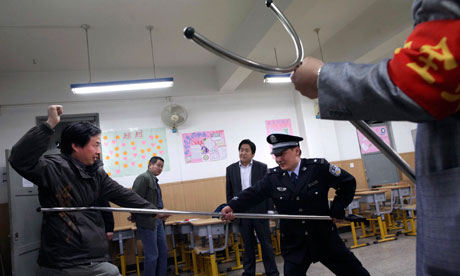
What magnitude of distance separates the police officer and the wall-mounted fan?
4.47 meters

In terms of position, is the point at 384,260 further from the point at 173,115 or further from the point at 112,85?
the point at 112,85

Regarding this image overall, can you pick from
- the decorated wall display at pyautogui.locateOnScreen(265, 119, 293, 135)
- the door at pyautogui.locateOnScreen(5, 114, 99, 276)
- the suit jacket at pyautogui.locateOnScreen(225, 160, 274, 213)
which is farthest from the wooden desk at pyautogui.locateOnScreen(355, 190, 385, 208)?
the door at pyautogui.locateOnScreen(5, 114, 99, 276)

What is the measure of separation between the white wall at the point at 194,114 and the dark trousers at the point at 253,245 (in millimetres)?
2906

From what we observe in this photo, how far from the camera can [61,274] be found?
5.23 feet

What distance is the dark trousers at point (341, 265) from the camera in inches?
88.9

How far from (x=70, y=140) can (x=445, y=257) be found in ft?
6.00

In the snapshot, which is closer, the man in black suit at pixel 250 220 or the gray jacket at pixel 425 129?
the gray jacket at pixel 425 129

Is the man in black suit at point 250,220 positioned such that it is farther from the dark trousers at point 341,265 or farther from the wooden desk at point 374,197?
the wooden desk at point 374,197

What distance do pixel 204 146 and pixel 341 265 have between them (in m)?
5.17

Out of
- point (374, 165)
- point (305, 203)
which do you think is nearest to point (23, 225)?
point (305, 203)

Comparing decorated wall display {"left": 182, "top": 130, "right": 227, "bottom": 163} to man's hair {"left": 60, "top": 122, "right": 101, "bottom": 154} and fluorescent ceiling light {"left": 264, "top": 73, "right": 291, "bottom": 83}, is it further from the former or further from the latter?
man's hair {"left": 60, "top": 122, "right": 101, "bottom": 154}

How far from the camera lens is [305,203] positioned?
2.53 meters

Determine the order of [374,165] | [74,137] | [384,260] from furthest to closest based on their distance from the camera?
[374,165]
[384,260]
[74,137]

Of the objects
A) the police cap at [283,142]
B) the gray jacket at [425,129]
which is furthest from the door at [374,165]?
the gray jacket at [425,129]
